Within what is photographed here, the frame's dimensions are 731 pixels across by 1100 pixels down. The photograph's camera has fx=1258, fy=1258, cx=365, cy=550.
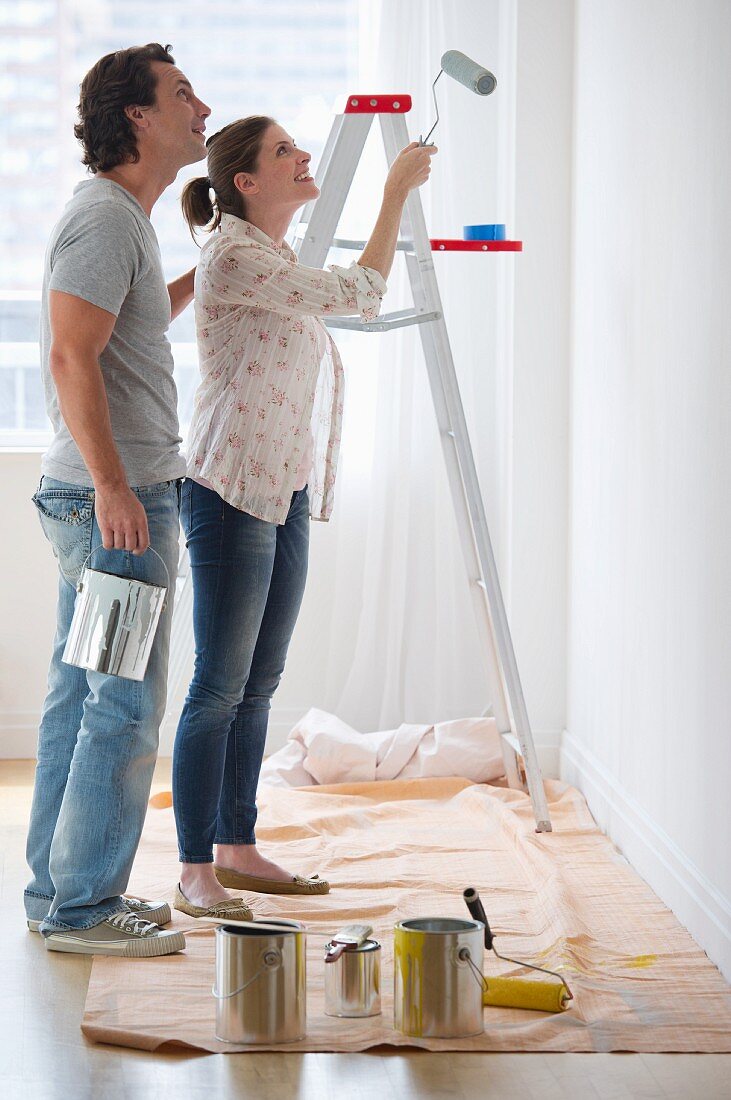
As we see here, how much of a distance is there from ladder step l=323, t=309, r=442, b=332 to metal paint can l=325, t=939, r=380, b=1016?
132 cm

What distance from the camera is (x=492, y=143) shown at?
3.60 meters

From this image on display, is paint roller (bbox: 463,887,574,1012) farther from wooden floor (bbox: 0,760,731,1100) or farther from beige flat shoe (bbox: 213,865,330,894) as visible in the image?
beige flat shoe (bbox: 213,865,330,894)

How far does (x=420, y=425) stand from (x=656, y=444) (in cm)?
136

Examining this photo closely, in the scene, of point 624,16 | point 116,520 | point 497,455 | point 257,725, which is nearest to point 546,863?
point 257,725

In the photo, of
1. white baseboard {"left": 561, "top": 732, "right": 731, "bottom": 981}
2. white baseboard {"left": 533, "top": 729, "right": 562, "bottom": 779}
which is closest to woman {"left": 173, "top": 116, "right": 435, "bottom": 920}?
white baseboard {"left": 561, "top": 732, "right": 731, "bottom": 981}

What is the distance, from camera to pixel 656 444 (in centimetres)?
236

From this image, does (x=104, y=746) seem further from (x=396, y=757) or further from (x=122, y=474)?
(x=396, y=757)

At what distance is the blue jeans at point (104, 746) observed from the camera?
1.97m

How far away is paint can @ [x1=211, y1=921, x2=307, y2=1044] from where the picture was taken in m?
1.58

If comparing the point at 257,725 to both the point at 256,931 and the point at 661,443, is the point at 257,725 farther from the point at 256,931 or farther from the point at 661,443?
the point at 661,443

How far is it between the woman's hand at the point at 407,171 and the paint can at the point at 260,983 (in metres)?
1.24

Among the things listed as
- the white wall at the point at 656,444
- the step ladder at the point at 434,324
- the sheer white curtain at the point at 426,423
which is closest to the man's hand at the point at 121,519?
the step ladder at the point at 434,324

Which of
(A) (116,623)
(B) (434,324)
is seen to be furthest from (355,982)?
(B) (434,324)

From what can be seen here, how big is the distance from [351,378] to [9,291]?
1.05 meters
